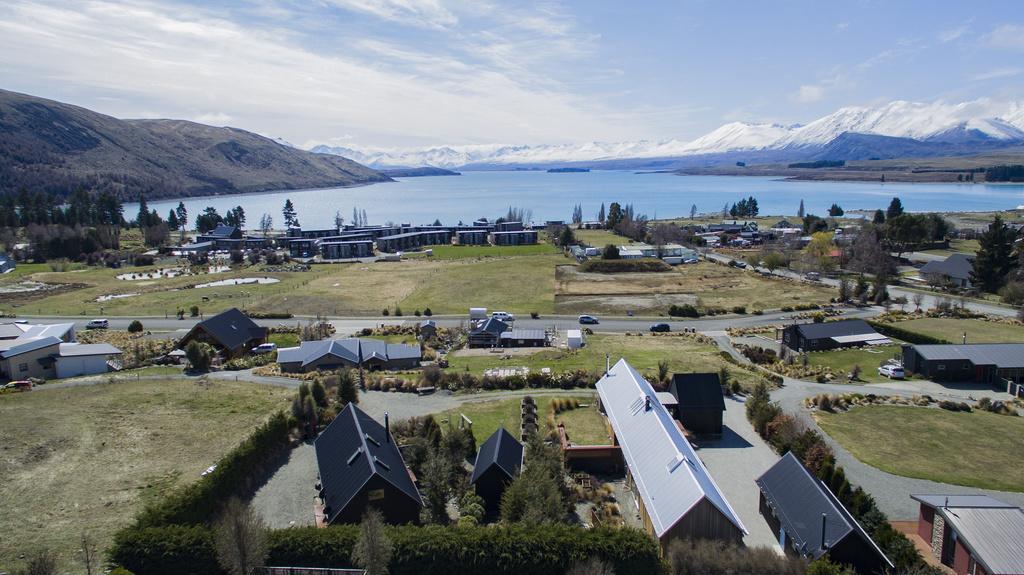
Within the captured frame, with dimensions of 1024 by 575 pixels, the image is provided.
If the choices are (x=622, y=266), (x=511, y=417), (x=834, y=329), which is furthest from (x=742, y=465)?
(x=622, y=266)

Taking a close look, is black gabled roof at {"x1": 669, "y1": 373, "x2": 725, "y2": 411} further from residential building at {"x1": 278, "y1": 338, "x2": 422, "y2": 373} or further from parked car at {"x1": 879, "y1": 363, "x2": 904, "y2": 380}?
residential building at {"x1": 278, "y1": 338, "x2": 422, "y2": 373}

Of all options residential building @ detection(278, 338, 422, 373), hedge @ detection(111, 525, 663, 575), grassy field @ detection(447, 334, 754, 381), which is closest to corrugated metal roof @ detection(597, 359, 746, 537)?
hedge @ detection(111, 525, 663, 575)

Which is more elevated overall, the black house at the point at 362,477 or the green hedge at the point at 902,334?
the black house at the point at 362,477

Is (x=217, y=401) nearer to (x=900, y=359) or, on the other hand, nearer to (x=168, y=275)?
(x=900, y=359)

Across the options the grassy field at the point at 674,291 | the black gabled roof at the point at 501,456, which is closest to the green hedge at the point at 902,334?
the grassy field at the point at 674,291

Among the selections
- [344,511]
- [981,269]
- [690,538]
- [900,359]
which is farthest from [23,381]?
[981,269]

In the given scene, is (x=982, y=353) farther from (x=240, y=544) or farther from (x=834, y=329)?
(x=240, y=544)

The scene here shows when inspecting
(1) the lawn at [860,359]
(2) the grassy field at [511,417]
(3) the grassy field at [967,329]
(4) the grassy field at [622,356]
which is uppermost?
(2) the grassy field at [511,417]

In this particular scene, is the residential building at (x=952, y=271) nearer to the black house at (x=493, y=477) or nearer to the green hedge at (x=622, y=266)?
the green hedge at (x=622, y=266)
